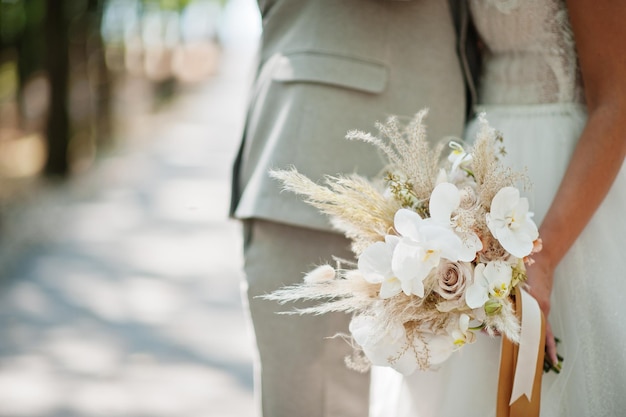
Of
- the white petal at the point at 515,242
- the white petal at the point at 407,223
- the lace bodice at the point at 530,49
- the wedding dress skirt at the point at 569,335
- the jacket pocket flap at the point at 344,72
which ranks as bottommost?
the wedding dress skirt at the point at 569,335

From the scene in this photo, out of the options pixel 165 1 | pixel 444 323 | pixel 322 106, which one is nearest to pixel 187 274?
pixel 322 106

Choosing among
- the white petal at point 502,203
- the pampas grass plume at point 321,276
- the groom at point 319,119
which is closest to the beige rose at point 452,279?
the white petal at point 502,203

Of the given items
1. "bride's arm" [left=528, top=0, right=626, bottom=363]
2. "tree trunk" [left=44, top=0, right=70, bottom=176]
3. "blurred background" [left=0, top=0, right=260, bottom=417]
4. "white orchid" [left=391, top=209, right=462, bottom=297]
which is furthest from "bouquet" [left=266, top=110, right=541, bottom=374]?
"tree trunk" [left=44, top=0, right=70, bottom=176]

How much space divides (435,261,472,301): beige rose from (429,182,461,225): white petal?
0.30 ft

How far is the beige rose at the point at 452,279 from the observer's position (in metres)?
1.36

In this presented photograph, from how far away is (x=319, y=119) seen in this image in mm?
1911

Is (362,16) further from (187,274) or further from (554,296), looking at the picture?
(187,274)

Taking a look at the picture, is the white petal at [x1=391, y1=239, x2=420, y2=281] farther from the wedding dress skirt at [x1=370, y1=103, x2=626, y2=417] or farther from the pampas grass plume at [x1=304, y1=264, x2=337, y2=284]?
the wedding dress skirt at [x1=370, y1=103, x2=626, y2=417]

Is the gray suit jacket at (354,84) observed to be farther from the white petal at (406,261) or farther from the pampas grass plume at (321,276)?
the white petal at (406,261)

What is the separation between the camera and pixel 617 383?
5.31 ft

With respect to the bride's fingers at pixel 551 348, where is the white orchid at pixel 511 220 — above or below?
above

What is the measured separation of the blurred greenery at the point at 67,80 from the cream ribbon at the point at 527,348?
29.7 feet

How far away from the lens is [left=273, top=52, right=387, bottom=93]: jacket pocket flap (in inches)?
74.3

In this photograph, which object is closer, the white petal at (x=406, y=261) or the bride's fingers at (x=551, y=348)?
the white petal at (x=406, y=261)
